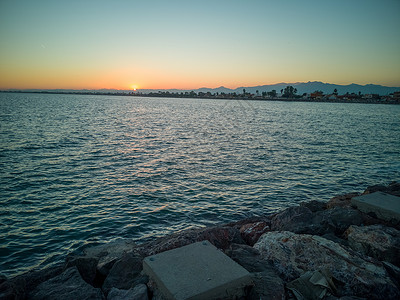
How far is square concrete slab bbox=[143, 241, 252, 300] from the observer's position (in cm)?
449

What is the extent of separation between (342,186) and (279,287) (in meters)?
14.2

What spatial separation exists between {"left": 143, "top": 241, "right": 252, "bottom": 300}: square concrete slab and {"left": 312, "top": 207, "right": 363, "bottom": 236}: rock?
439 cm

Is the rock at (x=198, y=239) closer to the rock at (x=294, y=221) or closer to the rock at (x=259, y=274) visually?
the rock at (x=259, y=274)

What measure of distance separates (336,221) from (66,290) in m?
8.08

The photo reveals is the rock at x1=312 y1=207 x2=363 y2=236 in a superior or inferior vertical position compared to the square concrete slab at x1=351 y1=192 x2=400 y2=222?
inferior

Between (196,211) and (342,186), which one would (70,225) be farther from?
(342,186)

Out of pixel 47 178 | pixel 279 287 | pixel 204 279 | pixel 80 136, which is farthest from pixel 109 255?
pixel 80 136

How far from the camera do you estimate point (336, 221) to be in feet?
29.1

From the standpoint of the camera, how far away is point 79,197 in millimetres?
13664

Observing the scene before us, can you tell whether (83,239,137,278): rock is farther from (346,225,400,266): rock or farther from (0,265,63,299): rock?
(346,225,400,266): rock

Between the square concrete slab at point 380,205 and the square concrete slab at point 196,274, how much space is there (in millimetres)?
6535

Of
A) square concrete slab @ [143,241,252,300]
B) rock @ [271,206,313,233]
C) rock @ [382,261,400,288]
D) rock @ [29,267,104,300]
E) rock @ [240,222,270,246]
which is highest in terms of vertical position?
square concrete slab @ [143,241,252,300]

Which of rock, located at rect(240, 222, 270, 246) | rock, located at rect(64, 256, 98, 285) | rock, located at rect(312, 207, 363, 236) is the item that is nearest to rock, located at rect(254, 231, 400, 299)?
rock, located at rect(240, 222, 270, 246)

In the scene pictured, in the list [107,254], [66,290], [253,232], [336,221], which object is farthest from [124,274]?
[336,221]
